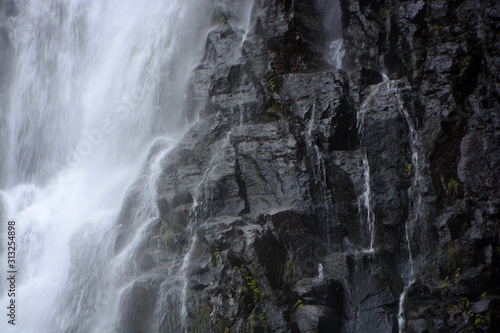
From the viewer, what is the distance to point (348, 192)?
8477 mm

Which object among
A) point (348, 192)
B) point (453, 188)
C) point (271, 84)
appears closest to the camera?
point (453, 188)

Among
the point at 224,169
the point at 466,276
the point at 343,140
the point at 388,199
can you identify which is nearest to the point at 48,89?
the point at 224,169

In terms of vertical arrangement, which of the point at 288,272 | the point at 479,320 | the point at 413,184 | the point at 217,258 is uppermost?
the point at 413,184

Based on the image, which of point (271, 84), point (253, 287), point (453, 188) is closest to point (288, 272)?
point (253, 287)

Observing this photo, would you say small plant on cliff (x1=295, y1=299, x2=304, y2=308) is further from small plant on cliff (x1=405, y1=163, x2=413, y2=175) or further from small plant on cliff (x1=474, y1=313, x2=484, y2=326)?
small plant on cliff (x1=405, y1=163, x2=413, y2=175)

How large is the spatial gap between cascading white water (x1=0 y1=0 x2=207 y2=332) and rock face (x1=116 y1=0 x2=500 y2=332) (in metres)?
1.79

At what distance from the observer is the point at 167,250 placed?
29.6 feet

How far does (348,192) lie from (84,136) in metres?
10.9

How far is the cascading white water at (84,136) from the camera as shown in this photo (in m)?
10.1

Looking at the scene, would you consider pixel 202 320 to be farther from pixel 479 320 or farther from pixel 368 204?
pixel 479 320

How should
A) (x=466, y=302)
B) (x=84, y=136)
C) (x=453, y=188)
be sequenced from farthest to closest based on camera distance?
(x=84, y=136) < (x=453, y=188) < (x=466, y=302)

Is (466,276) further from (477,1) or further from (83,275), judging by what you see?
(83,275)

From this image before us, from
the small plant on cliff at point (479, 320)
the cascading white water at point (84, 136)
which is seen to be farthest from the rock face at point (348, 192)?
the cascading white water at point (84, 136)

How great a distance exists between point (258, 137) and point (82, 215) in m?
6.65
